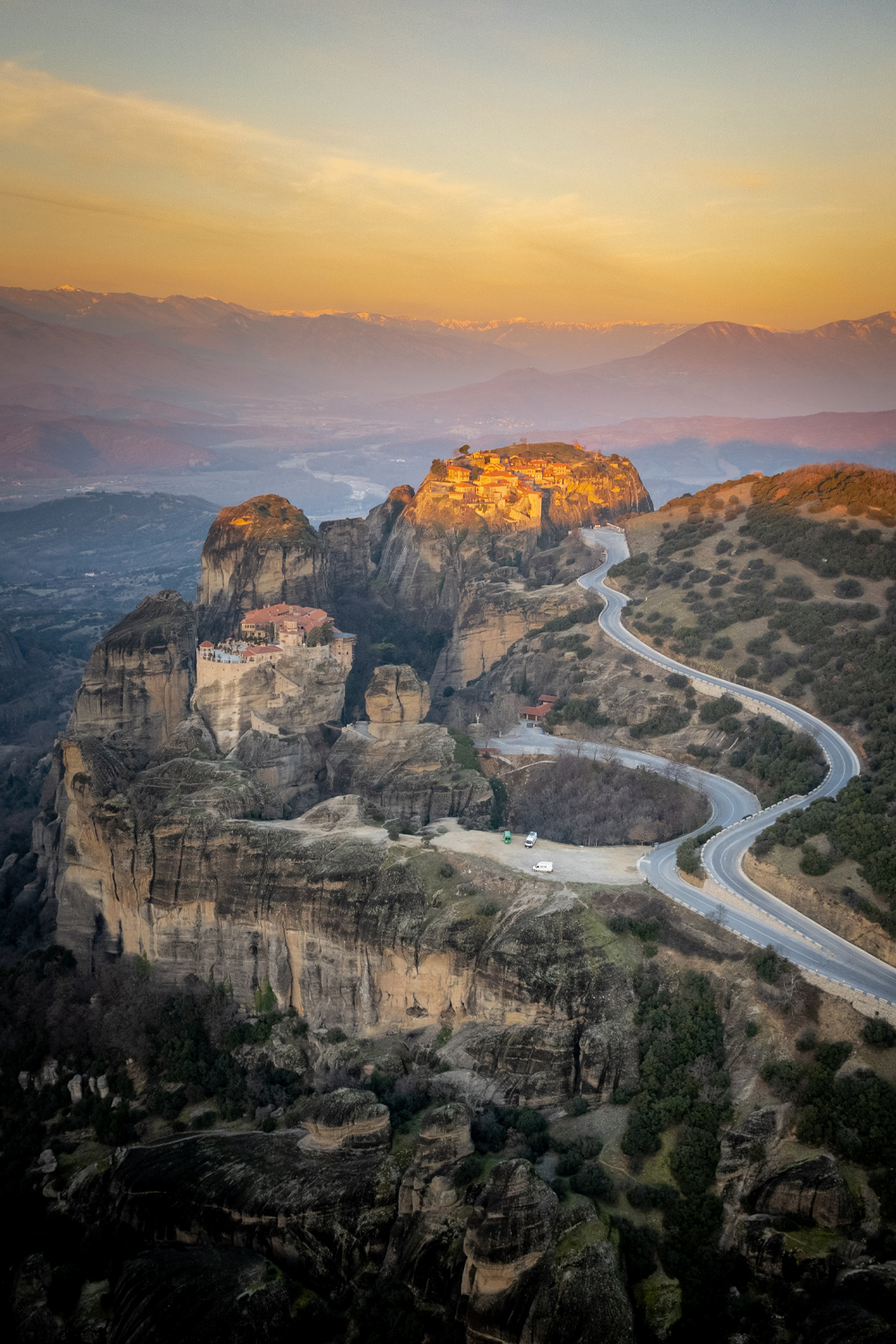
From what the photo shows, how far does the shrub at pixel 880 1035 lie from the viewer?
26594mm

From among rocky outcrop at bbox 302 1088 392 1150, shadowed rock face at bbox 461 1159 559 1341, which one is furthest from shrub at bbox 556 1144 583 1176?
rocky outcrop at bbox 302 1088 392 1150

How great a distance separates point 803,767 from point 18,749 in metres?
50.1

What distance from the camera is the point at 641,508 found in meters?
95.1

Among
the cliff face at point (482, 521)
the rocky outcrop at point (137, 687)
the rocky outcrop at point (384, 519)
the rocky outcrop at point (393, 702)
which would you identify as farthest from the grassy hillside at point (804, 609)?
the rocky outcrop at point (137, 687)

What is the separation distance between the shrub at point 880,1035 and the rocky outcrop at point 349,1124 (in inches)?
502

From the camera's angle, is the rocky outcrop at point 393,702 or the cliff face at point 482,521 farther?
the cliff face at point 482,521

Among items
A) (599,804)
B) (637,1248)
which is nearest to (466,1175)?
(637,1248)

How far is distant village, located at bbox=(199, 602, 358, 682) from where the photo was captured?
172 feet

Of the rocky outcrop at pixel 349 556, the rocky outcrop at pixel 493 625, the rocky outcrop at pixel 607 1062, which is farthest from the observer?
the rocky outcrop at pixel 349 556

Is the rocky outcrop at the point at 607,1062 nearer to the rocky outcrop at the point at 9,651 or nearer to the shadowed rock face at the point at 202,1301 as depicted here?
the shadowed rock face at the point at 202,1301

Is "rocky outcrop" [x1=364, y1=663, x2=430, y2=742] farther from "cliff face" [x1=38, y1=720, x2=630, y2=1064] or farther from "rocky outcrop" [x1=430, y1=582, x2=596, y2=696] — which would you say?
"rocky outcrop" [x1=430, y1=582, x2=596, y2=696]

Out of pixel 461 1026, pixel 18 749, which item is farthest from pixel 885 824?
pixel 18 749

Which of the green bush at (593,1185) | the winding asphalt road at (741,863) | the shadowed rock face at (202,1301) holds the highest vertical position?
the winding asphalt road at (741,863)

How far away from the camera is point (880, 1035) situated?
2661 centimetres
